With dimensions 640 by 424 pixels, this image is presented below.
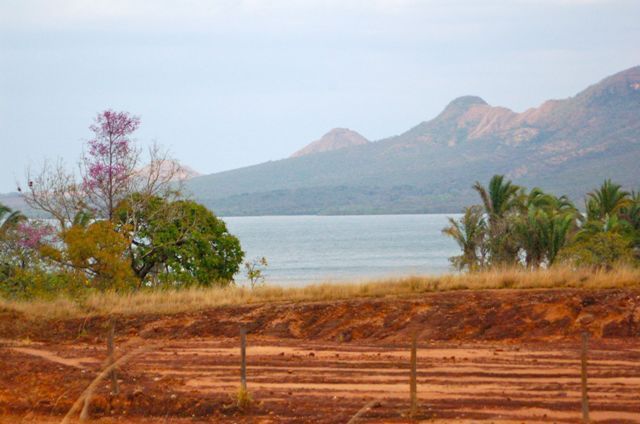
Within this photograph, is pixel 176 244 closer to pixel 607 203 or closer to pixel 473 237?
pixel 473 237

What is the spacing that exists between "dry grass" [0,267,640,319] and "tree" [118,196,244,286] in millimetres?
6696

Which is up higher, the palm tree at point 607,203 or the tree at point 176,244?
the palm tree at point 607,203

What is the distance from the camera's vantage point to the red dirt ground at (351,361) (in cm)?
1630

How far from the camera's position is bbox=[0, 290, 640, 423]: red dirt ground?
53.5 ft

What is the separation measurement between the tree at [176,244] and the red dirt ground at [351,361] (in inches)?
363

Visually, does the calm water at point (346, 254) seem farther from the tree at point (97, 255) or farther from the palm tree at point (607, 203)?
the tree at point (97, 255)

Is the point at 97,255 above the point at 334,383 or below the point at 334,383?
above

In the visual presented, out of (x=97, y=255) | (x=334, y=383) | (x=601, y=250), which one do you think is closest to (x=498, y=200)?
(x=601, y=250)

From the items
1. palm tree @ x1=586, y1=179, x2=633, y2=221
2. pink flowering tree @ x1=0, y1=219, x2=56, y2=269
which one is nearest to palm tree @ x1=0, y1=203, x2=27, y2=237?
pink flowering tree @ x1=0, y1=219, x2=56, y2=269

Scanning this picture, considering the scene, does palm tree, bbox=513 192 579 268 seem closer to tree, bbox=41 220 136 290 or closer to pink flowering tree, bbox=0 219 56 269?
tree, bbox=41 220 136 290

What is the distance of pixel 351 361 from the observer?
2092 centimetres

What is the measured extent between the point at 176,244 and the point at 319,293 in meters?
9.74

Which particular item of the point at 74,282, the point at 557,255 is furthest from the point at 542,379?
the point at 557,255

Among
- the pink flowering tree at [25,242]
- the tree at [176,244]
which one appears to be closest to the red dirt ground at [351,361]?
the tree at [176,244]
